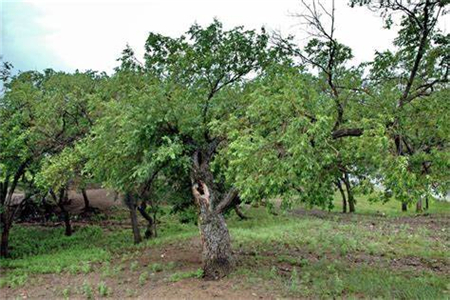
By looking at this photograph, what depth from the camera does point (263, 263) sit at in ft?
38.4

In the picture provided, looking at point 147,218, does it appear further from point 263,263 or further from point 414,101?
point 414,101

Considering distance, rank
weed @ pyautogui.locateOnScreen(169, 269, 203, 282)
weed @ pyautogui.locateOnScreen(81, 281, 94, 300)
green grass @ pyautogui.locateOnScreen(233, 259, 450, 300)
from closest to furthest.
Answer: green grass @ pyautogui.locateOnScreen(233, 259, 450, 300)
weed @ pyautogui.locateOnScreen(81, 281, 94, 300)
weed @ pyautogui.locateOnScreen(169, 269, 203, 282)

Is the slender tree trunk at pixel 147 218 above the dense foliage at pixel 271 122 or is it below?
below

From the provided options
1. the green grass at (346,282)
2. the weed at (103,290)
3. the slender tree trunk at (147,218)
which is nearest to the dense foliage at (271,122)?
the green grass at (346,282)

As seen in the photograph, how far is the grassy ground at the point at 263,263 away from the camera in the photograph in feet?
30.2

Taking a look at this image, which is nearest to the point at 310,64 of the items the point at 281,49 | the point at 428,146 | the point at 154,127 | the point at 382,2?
the point at 281,49

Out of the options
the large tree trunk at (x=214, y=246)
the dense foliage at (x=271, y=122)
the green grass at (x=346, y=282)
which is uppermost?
the dense foliage at (x=271, y=122)

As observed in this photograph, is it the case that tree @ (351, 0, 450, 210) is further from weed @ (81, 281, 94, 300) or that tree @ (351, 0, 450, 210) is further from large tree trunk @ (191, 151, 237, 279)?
weed @ (81, 281, 94, 300)

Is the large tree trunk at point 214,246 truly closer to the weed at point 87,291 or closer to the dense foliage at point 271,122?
the dense foliage at point 271,122

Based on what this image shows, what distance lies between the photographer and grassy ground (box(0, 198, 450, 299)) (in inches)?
363

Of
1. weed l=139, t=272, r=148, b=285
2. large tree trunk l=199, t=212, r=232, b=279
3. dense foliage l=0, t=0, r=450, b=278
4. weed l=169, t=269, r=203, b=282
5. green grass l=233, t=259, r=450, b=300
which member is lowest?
weed l=139, t=272, r=148, b=285

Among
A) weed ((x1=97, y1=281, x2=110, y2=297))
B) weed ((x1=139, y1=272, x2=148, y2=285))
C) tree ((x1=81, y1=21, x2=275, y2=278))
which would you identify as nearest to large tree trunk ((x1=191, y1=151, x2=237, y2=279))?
tree ((x1=81, y1=21, x2=275, y2=278))

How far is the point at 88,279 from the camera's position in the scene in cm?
1152

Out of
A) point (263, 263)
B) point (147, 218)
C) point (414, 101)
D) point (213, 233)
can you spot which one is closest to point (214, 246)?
point (213, 233)
